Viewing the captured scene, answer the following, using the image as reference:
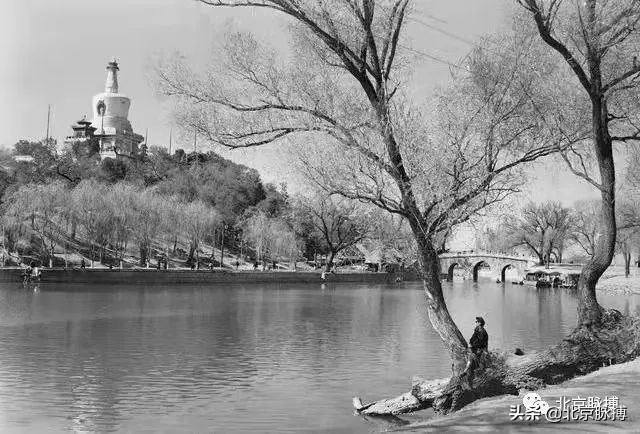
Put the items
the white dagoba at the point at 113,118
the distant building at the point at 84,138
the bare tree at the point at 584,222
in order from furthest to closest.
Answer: the white dagoba at the point at 113,118, the distant building at the point at 84,138, the bare tree at the point at 584,222

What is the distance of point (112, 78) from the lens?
334 feet

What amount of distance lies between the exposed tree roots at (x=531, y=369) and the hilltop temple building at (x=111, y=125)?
85666 mm

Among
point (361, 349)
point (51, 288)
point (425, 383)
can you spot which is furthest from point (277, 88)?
point (51, 288)

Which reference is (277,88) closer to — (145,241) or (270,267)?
(145,241)

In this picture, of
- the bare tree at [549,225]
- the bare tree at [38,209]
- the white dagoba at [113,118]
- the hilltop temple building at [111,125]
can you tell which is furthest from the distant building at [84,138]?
the bare tree at [549,225]

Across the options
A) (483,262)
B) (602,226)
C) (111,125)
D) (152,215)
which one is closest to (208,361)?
(602,226)

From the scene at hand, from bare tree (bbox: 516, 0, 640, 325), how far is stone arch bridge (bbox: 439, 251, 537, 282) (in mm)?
66724

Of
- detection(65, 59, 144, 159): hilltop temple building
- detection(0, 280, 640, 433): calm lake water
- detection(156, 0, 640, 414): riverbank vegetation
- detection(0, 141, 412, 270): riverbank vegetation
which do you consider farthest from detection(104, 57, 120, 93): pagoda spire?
detection(156, 0, 640, 414): riverbank vegetation

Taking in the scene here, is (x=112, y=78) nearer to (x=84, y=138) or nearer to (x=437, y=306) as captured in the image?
(x=84, y=138)

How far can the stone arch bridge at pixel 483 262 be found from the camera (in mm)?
82125

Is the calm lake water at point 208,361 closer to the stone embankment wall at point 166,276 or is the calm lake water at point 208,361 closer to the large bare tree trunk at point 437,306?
the large bare tree trunk at point 437,306

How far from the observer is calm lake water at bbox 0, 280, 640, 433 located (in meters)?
10.7

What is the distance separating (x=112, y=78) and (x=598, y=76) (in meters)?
100

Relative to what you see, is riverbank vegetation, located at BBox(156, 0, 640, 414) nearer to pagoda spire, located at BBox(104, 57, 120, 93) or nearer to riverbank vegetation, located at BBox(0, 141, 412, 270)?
riverbank vegetation, located at BBox(0, 141, 412, 270)
